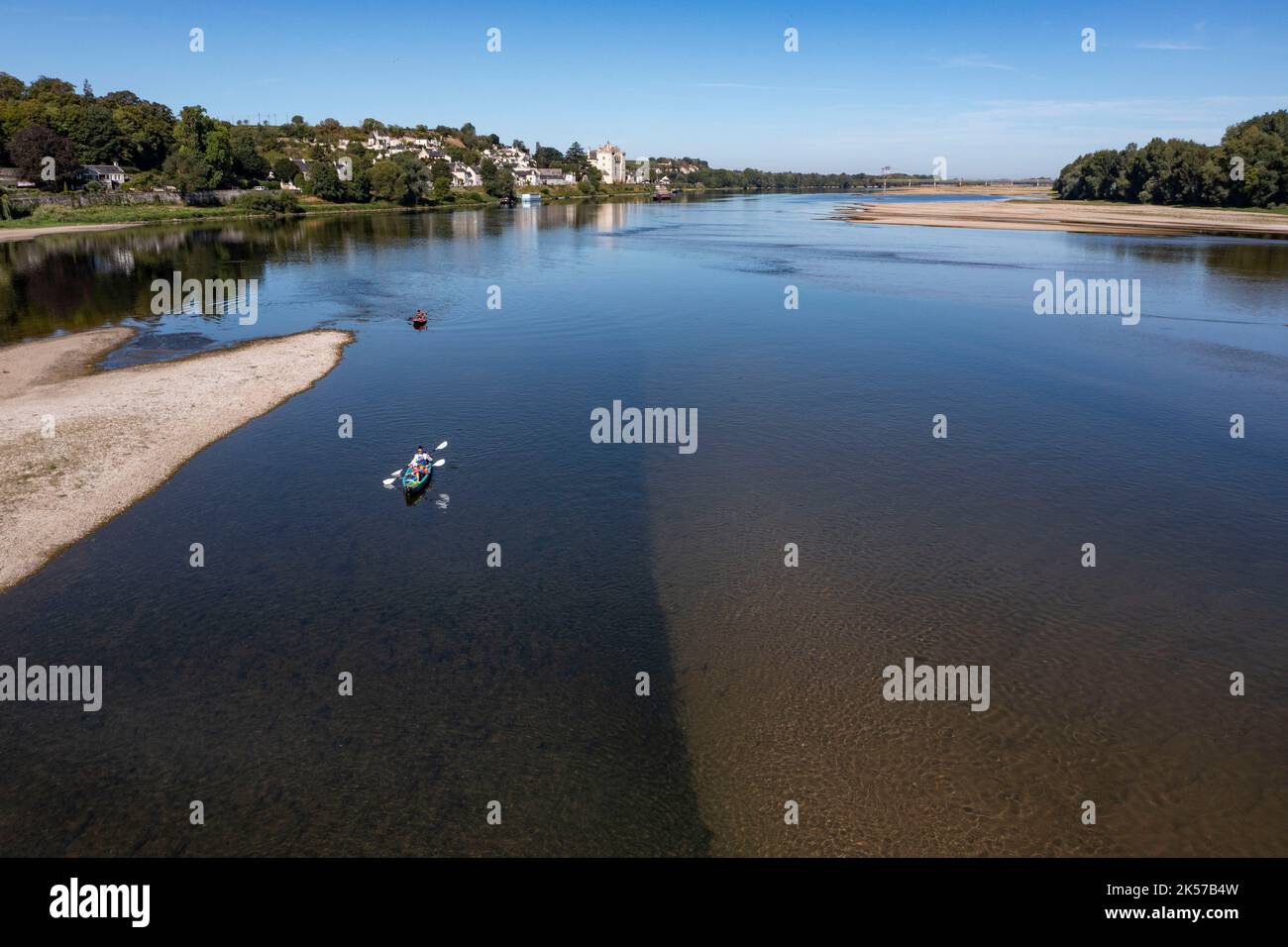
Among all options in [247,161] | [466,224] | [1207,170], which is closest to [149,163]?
[247,161]

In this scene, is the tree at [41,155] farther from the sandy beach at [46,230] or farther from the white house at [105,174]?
the sandy beach at [46,230]

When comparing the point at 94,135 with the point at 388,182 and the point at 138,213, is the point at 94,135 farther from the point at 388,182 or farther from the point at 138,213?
the point at 388,182

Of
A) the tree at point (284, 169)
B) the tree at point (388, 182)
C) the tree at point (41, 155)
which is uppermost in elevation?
the tree at point (284, 169)

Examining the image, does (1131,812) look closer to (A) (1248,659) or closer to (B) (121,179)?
(A) (1248,659)

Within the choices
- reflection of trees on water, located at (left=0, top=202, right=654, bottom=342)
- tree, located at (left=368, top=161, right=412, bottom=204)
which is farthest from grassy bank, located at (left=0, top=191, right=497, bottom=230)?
tree, located at (left=368, top=161, right=412, bottom=204)

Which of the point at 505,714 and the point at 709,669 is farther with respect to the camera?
the point at 709,669

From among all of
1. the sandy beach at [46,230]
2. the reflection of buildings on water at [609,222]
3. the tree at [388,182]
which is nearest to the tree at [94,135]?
the sandy beach at [46,230]
